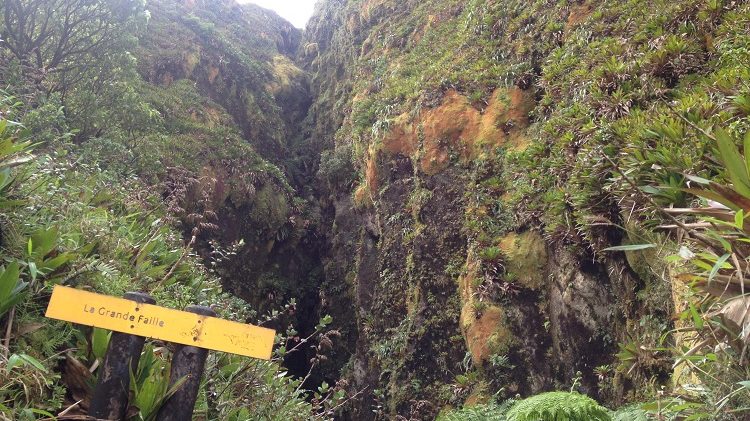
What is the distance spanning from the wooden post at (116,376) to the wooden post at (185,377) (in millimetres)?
241

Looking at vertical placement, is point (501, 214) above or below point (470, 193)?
below

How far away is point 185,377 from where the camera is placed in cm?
302

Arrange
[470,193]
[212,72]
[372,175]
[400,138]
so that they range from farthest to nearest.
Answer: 1. [212,72]
2. [372,175]
3. [400,138]
4. [470,193]

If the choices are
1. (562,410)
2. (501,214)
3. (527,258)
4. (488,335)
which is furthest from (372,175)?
(562,410)

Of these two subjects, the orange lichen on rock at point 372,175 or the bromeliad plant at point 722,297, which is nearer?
the bromeliad plant at point 722,297

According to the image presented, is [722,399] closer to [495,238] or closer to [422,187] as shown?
[495,238]

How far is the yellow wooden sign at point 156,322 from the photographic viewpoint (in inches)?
113

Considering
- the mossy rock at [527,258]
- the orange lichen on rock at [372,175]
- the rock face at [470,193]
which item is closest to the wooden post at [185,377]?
the rock face at [470,193]

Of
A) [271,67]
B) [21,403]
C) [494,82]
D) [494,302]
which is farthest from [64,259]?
[271,67]

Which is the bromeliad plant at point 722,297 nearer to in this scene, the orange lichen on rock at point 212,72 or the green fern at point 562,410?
the green fern at point 562,410

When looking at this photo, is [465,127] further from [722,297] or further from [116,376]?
[116,376]

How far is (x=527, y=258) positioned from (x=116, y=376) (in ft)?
19.8

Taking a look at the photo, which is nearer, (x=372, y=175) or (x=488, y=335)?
(x=488, y=335)

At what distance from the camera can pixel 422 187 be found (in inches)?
421
